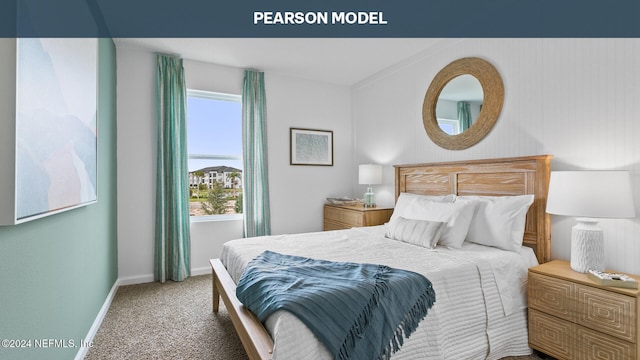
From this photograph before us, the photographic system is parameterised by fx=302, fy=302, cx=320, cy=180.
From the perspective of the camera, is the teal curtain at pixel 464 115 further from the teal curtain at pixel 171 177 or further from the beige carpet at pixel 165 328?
the teal curtain at pixel 171 177

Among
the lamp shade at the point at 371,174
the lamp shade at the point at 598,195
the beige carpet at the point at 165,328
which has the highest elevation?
the lamp shade at the point at 371,174

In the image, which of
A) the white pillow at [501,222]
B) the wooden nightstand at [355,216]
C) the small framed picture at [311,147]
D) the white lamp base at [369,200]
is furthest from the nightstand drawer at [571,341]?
the small framed picture at [311,147]

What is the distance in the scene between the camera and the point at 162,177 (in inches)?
137

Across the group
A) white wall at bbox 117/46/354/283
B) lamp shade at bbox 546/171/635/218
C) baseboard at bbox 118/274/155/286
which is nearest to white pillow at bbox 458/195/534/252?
lamp shade at bbox 546/171/635/218

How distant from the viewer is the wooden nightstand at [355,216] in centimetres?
366

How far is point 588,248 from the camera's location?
1869mm

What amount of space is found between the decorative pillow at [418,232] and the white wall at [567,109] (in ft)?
2.93

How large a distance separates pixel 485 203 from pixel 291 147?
8.62ft

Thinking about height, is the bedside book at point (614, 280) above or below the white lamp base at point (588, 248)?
below

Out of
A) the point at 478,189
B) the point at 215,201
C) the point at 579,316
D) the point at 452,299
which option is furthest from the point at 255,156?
the point at 579,316

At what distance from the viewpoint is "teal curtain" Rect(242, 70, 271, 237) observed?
3967 mm

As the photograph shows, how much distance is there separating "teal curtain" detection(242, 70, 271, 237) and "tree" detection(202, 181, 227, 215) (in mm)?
327

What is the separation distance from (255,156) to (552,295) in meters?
3.30
